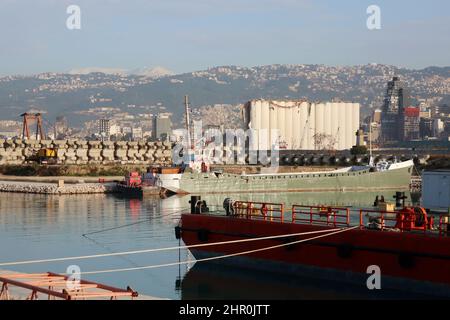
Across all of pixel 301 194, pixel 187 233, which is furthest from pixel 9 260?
pixel 301 194

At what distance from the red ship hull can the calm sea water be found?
0.56 metres

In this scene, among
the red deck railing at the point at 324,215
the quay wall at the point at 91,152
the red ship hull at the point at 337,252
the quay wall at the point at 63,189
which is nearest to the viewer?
the red ship hull at the point at 337,252

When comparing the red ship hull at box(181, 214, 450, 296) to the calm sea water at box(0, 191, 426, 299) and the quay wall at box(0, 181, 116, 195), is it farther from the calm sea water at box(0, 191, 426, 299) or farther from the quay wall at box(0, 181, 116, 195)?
the quay wall at box(0, 181, 116, 195)

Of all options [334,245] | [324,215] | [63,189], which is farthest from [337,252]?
[63,189]

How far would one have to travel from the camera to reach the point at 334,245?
30.4m

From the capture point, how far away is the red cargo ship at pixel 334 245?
1102 inches

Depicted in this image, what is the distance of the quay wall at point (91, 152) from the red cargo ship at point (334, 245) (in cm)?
8623

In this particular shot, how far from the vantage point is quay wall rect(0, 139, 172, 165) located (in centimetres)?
12200

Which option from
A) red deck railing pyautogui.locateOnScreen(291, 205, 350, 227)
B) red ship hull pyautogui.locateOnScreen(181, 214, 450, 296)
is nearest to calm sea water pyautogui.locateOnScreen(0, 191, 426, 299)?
red ship hull pyautogui.locateOnScreen(181, 214, 450, 296)

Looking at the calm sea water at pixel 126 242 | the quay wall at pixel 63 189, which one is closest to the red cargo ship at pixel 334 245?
the calm sea water at pixel 126 242

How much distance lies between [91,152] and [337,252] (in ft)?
324

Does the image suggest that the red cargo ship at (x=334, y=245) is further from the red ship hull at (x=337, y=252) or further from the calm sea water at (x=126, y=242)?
the calm sea water at (x=126, y=242)
